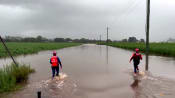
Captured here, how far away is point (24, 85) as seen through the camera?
643 centimetres

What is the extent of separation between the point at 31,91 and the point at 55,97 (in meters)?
1.30

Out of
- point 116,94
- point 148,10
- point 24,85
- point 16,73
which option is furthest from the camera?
point 148,10

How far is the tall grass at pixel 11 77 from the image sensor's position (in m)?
5.66

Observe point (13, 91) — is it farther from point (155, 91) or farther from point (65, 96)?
point (155, 91)

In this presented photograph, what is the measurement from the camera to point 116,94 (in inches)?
207

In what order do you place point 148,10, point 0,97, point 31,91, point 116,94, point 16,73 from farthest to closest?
point 148,10 → point 16,73 → point 31,91 → point 116,94 → point 0,97

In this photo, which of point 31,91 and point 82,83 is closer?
point 31,91

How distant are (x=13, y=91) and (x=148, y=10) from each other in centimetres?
1114

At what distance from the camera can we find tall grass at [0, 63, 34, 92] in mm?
5656

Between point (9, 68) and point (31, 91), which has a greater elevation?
point (9, 68)

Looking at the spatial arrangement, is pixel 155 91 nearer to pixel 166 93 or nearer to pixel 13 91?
pixel 166 93

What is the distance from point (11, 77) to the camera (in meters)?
6.37

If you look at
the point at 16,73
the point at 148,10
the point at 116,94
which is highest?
the point at 148,10

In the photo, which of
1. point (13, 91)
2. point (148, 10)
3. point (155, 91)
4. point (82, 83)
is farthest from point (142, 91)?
point (148, 10)
